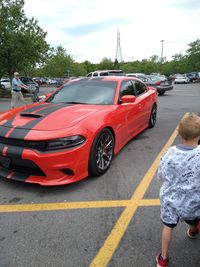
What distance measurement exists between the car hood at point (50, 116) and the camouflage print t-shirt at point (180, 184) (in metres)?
1.86

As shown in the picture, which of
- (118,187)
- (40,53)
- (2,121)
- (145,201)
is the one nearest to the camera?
(145,201)

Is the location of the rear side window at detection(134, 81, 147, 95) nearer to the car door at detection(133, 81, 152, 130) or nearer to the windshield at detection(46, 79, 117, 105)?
the car door at detection(133, 81, 152, 130)

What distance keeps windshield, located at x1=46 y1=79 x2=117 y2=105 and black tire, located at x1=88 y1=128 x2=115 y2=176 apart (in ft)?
2.57

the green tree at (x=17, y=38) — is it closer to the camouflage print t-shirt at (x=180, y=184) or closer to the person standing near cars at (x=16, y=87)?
the person standing near cars at (x=16, y=87)

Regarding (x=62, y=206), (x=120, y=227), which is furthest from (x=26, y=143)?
(x=120, y=227)

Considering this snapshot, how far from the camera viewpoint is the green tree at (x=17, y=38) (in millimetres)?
19969

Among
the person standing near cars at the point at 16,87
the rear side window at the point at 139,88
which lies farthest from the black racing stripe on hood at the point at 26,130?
the person standing near cars at the point at 16,87

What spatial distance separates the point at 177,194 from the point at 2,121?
2.92 metres

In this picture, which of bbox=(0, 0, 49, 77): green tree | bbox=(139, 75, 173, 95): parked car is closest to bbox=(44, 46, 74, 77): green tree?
bbox=(0, 0, 49, 77): green tree

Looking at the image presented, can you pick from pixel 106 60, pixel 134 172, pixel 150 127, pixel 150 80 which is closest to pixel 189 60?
pixel 106 60

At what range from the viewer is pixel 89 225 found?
298cm

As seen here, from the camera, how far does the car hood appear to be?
3.80 meters

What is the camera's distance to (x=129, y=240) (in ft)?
8.92

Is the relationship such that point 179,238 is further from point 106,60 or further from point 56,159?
point 106,60
